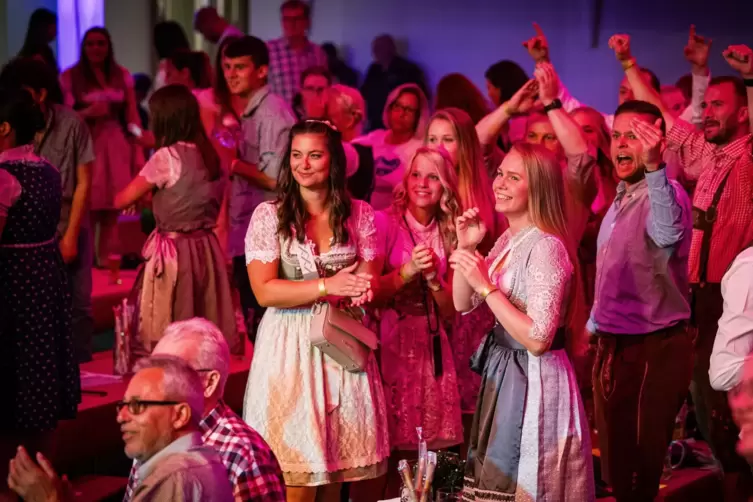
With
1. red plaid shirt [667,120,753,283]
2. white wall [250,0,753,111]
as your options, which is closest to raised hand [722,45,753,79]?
red plaid shirt [667,120,753,283]

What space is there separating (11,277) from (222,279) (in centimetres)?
156

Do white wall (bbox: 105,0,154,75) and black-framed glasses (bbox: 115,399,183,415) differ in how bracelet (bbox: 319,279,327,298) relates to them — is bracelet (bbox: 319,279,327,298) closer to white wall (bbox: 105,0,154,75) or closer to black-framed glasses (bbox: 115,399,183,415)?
black-framed glasses (bbox: 115,399,183,415)

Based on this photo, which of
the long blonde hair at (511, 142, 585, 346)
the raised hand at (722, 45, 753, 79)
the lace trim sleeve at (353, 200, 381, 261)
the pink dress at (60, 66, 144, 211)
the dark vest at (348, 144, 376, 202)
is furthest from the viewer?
the pink dress at (60, 66, 144, 211)

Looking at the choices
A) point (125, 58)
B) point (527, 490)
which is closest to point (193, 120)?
point (527, 490)

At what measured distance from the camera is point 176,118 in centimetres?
537

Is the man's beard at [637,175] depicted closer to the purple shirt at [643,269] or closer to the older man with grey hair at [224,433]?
the purple shirt at [643,269]

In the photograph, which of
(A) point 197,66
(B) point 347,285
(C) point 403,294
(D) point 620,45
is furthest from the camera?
(A) point 197,66

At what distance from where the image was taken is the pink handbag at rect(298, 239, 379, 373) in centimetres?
373

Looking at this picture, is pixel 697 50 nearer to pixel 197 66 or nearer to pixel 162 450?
pixel 197 66

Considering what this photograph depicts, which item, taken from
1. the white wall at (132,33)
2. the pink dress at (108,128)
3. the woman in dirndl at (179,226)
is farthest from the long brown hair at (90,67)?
the white wall at (132,33)

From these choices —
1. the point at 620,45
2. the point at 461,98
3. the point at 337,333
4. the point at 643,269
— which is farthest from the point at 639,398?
the point at 461,98

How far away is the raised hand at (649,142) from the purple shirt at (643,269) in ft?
0.51

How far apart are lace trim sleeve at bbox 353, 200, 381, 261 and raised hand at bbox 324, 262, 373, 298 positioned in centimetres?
24

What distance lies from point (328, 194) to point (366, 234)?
189 mm
